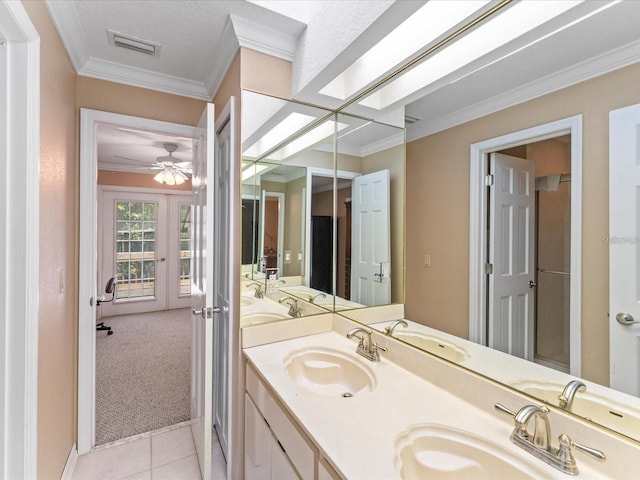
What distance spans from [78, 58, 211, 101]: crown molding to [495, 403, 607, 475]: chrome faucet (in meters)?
2.40

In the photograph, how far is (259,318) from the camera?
5.54ft

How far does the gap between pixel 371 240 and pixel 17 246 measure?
1385 mm

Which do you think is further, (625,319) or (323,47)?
(323,47)

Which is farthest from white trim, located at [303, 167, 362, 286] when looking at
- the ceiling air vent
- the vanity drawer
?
the ceiling air vent


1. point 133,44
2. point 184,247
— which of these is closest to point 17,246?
point 133,44

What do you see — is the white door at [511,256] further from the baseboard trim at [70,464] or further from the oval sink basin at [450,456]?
the baseboard trim at [70,464]

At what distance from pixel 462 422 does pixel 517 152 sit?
811 mm

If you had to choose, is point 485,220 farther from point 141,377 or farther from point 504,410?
point 141,377

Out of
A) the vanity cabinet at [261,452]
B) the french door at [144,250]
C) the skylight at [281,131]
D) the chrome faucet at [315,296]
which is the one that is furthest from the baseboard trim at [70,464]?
the french door at [144,250]

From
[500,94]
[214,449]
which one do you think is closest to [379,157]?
[500,94]

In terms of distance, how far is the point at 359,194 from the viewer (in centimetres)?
169

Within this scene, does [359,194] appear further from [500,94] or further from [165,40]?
[165,40]

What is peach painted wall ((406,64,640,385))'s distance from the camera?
0.74 m

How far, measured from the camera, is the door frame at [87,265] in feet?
6.16
